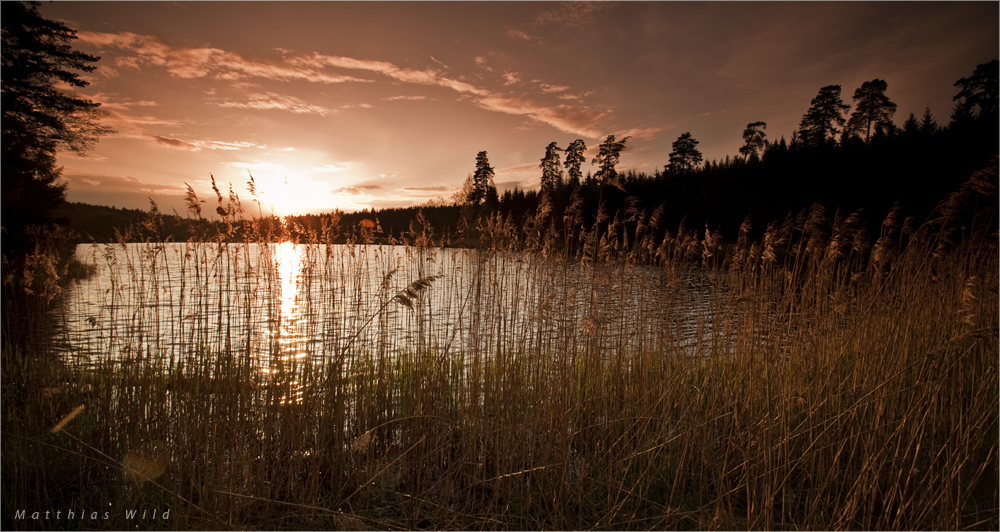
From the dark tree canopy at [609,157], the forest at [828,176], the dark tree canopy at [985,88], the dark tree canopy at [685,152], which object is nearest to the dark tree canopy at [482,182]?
the forest at [828,176]

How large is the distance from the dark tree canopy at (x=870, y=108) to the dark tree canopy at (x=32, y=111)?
54551mm

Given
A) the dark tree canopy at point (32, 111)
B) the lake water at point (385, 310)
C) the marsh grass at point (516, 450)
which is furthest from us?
the dark tree canopy at point (32, 111)

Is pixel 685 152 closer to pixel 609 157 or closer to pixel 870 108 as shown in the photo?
pixel 870 108

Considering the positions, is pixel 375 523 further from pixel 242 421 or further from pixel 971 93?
pixel 971 93

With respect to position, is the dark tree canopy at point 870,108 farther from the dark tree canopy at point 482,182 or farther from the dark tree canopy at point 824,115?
the dark tree canopy at point 482,182

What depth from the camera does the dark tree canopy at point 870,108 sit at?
128 ft

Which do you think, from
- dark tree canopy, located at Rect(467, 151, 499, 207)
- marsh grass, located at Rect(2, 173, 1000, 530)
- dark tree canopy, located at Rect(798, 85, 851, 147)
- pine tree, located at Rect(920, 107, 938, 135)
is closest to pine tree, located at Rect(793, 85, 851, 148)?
dark tree canopy, located at Rect(798, 85, 851, 147)

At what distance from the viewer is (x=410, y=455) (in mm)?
3213

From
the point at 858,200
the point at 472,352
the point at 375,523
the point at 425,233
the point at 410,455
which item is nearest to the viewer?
the point at 375,523

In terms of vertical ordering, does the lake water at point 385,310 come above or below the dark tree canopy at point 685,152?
below

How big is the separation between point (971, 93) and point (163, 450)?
1229 inches

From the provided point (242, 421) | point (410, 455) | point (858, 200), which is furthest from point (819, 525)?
point (858, 200)

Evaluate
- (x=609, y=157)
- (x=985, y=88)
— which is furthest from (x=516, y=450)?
(x=985, y=88)

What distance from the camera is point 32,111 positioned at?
1030 centimetres
